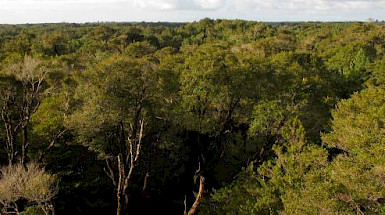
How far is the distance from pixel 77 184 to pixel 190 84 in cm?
1257

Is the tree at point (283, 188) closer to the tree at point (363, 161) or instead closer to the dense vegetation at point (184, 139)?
the dense vegetation at point (184, 139)

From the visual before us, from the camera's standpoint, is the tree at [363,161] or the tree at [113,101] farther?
the tree at [113,101]

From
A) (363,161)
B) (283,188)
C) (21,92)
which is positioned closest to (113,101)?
(21,92)

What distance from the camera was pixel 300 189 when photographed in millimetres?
19953

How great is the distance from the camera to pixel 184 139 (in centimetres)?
3491

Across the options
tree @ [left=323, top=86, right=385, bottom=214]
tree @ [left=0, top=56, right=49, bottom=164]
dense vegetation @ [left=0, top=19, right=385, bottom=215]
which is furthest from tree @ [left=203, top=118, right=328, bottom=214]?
tree @ [left=0, top=56, right=49, bottom=164]

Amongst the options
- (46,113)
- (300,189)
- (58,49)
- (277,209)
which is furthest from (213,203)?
(58,49)

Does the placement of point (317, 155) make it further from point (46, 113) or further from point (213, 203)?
point (46, 113)

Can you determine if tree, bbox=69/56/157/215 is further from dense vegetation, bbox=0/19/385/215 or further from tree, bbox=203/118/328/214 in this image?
tree, bbox=203/118/328/214

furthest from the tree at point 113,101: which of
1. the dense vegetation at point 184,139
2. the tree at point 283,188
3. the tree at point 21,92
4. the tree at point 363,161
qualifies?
the tree at point 363,161

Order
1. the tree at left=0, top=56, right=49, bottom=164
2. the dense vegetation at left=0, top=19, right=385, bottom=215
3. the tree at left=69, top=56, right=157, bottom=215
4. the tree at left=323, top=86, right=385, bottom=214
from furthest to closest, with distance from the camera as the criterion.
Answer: the tree at left=69, top=56, right=157, bottom=215 < the tree at left=0, top=56, right=49, bottom=164 < the dense vegetation at left=0, top=19, right=385, bottom=215 < the tree at left=323, top=86, right=385, bottom=214

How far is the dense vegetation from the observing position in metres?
20.7

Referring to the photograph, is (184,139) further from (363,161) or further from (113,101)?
(363,161)

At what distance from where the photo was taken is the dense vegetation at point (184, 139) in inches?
816
